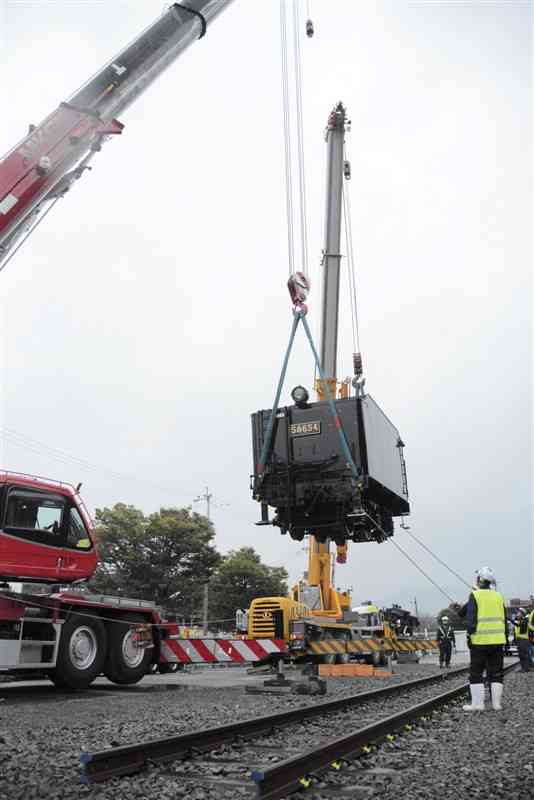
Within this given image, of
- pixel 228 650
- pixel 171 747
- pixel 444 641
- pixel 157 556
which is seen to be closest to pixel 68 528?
pixel 228 650

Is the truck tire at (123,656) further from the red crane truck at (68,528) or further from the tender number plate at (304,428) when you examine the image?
the tender number plate at (304,428)

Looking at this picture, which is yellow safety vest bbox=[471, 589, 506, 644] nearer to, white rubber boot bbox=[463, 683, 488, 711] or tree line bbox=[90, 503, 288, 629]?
white rubber boot bbox=[463, 683, 488, 711]

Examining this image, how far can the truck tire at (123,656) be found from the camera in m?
11.1

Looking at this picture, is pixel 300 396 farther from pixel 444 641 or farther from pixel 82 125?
pixel 444 641

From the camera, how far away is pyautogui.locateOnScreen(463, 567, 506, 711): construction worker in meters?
7.88

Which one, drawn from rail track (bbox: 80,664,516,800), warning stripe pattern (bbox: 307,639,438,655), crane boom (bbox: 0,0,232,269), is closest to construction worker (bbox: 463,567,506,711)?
rail track (bbox: 80,664,516,800)

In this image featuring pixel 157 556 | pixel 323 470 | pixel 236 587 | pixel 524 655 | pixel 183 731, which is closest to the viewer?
pixel 183 731

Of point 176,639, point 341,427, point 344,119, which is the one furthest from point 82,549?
point 344,119

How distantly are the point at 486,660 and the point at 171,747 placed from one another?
4.52 meters

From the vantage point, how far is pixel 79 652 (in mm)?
10406

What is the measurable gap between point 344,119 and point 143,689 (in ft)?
50.4

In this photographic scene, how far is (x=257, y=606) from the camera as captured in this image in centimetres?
1546

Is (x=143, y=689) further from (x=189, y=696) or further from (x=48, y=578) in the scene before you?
(x=48, y=578)

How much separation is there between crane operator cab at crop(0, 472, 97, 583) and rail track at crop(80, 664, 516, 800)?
4.88 metres
